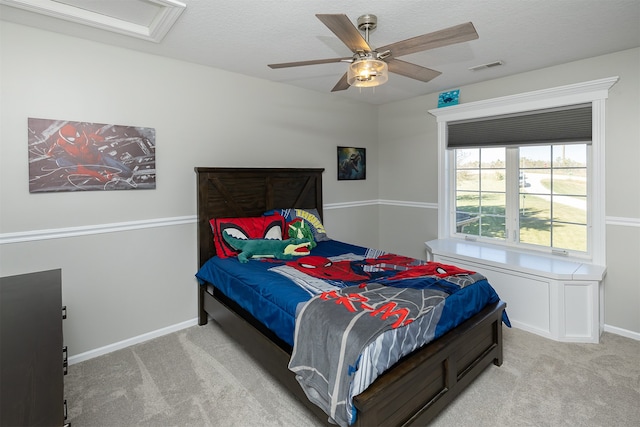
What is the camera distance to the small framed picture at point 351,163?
4469 mm

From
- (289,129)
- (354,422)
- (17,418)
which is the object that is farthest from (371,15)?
(17,418)

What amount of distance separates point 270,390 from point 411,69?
2.34 meters

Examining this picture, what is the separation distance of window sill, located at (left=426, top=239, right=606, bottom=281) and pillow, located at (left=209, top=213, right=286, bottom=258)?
1.81m

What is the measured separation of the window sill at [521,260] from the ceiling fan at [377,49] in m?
1.98

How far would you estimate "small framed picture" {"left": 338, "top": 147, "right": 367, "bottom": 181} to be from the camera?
14.7 ft

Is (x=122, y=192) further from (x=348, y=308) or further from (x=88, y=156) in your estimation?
(x=348, y=308)

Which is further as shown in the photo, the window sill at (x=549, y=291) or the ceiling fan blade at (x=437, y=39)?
the window sill at (x=549, y=291)

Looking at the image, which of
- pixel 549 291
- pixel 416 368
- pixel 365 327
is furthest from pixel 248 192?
pixel 549 291

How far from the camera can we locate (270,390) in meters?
2.25

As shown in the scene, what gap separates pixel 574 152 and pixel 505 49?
131 centimetres

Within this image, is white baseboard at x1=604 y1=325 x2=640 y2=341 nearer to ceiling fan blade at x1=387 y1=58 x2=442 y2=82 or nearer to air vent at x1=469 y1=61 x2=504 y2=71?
air vent at x1=469 y1=61 x2=504 y2=71

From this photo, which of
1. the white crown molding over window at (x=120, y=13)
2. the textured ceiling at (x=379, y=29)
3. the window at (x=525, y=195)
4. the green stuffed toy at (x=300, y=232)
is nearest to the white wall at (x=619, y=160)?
the textured ceiling at (x=379, y=29)

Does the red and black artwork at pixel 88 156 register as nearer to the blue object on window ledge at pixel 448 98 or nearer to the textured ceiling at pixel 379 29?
the textured ceiling at pixel 379 29

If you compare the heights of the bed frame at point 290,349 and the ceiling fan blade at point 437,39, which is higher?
the ceiling fan blade at point 437,39
